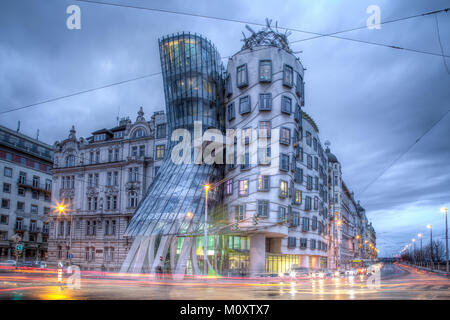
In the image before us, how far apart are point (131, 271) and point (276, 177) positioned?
2132cm

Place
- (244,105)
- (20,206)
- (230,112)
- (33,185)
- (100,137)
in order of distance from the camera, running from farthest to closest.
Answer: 1. (33,185)
2. (20,206)
3. (100,137)
4. (230,112)
5. (244,105)

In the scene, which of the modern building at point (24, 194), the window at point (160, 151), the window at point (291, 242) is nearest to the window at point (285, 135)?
the window at point (291, 242)

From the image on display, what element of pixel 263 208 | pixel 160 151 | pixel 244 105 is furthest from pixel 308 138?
pixel 160 151

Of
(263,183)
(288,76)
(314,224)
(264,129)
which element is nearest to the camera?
(263,183)

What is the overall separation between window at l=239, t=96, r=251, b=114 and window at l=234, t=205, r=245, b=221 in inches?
505

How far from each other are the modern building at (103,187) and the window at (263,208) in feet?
65.8

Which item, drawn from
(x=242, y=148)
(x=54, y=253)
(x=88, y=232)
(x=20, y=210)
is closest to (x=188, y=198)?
(x=242, y=148)

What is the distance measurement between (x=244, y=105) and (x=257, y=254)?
20008 mm

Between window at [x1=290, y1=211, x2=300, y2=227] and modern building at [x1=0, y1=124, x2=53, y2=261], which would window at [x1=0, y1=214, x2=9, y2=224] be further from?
window at [x1=290, y1=211, x2=300, y2=227]

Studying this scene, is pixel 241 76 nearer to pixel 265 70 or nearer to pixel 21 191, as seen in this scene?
pixel 265 70

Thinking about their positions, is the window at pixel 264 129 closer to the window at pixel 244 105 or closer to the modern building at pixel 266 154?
the modern building at pixel 266 154

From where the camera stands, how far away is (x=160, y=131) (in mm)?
64625
